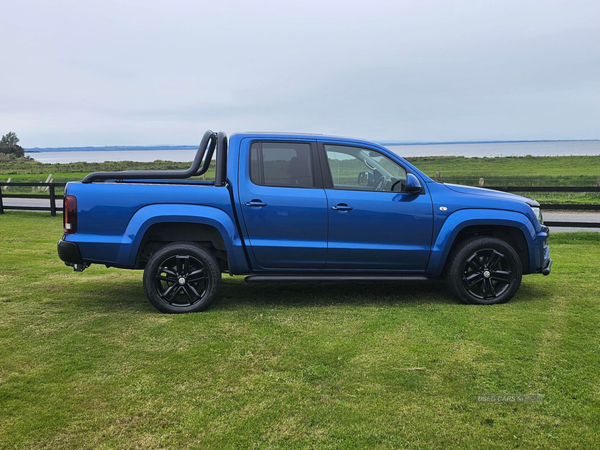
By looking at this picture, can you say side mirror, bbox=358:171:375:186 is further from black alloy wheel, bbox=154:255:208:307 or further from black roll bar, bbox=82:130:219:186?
black alloy wheel, bbox=154:255:208:307

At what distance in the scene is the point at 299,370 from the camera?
→ 11.9 ft

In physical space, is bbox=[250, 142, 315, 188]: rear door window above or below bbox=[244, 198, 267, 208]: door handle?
above

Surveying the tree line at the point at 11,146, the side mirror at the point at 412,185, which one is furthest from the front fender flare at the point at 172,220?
the tree line at the point at 11,146

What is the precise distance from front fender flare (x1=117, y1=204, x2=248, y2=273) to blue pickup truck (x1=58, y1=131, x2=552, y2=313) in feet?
0.03

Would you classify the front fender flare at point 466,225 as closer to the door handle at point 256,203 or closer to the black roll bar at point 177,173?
the door handle at point 256,203

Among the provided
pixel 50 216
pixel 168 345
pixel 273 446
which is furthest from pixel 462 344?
pixel 50 216

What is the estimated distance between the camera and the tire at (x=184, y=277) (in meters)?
5.01

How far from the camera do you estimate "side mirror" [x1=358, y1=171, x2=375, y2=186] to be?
534 cm

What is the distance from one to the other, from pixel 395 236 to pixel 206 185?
7.06 feet

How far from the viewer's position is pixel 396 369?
3.65 metres

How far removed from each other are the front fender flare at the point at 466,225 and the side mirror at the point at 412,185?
493 millimetres

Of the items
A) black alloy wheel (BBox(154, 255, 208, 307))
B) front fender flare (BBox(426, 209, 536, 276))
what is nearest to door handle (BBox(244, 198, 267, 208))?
black alloy wheel (BBox(154, 255, 208, 307))

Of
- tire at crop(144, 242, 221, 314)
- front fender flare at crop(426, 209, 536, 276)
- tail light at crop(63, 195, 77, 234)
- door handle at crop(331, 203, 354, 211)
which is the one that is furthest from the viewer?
front fender flare at crop(426, 209, 536, 276)

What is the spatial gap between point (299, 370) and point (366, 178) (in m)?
2.48
